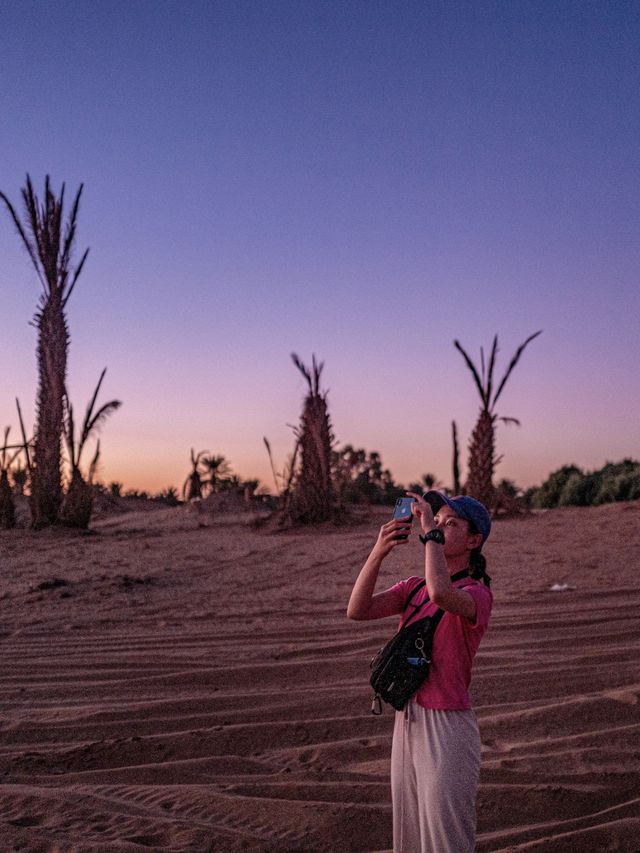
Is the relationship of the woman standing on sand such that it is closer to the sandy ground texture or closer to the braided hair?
the braided hair

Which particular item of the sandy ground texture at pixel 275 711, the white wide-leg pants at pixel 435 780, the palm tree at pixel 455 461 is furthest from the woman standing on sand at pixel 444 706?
the palm tree at pixel 455 461

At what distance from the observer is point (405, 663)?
2.75 meters

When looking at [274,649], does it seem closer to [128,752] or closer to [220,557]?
[128,752]

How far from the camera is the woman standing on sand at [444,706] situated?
2578mm

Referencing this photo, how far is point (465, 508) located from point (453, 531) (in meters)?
0.09

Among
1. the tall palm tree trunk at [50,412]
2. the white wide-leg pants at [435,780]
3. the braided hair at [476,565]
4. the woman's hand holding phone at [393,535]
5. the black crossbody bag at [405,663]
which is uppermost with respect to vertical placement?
the tall palm tree trunk at [50,412]

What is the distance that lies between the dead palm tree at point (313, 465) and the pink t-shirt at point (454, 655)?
12.9 m

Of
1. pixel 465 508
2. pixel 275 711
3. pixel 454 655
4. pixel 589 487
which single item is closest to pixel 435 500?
pixel 465 508

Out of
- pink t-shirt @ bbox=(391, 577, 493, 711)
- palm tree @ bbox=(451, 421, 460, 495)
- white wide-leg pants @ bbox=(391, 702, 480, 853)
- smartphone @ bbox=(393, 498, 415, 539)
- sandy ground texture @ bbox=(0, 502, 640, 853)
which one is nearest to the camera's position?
white wide-leg pants @ bbox=(391, 702, 480, 853)

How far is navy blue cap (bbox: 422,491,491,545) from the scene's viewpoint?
291 cm

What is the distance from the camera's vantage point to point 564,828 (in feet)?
12.3

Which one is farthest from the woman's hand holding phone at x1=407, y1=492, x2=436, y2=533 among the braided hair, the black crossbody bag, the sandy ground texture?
the sandy ground texture

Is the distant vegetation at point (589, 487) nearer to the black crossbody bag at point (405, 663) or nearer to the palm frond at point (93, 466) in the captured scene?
the palm frond at point (93, 466)

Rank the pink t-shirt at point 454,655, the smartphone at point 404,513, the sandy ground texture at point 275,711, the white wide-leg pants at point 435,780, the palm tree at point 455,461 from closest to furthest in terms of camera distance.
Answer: the white wide-leg pants at point 435,780
the pink t-shirt at point 454,655
the smartphone at point 404,513
the sandy ground texture at point 275,711
the palm tree at point 455,461
